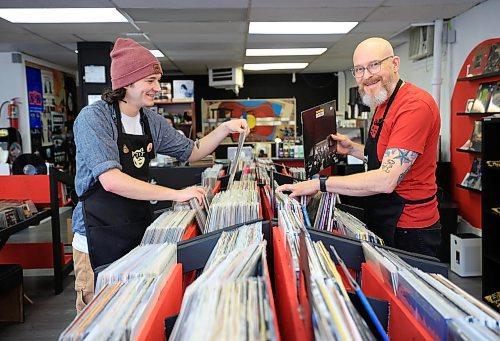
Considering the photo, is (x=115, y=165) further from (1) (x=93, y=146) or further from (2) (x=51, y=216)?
(2) (x=51, y=216)

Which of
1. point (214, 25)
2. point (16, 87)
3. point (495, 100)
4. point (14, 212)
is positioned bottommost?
point (14, 212)

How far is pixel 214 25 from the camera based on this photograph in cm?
522

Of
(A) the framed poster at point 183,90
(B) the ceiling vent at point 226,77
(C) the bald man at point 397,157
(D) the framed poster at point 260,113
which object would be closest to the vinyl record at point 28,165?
(C) the bald man at point 397,157

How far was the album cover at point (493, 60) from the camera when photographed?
166 inches

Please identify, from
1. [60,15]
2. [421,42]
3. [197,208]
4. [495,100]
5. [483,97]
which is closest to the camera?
[197,208]

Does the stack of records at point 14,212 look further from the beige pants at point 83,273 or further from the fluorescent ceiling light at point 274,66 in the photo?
the fluorescent ceiling light at point 274,66

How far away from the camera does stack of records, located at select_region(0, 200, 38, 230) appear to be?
132 inches

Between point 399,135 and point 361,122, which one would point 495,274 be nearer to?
point 399,135

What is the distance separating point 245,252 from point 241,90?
10463 mm

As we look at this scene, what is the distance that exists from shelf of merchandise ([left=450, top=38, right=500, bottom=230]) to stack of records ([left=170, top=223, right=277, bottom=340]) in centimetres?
Answer: 428

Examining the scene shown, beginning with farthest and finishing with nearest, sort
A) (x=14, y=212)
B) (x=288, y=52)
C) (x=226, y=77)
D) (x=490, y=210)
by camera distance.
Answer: (x=226, y=77), (x=288, y=52), (x=490, y=210), (x=14, y=212)

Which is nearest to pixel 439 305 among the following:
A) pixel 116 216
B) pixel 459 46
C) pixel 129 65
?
pixel 116 216

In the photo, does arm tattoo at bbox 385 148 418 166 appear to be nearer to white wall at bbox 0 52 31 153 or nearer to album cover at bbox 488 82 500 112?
album cover at bbox 488 82 500 112

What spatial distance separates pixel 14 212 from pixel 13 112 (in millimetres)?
4595
